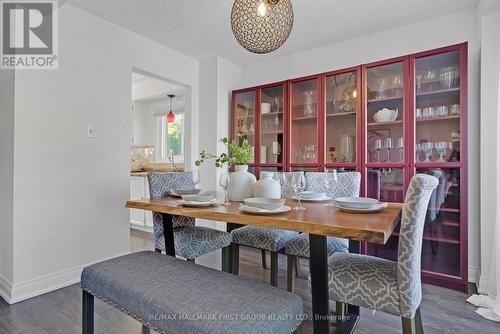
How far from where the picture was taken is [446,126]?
2.28 metres

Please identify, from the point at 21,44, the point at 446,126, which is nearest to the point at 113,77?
the point at 21,44

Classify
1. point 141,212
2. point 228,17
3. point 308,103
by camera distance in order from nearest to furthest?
point 228,17, point 308,103, point 141,212

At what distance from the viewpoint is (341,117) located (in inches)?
110

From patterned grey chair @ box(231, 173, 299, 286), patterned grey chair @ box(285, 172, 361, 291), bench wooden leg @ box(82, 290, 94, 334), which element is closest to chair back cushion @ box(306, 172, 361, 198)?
patterned grey chair @ box(285, 172, 361, 291)

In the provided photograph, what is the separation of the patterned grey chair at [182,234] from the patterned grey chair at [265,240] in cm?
12

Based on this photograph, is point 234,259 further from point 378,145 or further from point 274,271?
point 378,145

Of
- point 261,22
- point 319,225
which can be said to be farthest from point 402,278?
point 261,22

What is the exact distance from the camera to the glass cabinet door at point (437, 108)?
87.5 inches

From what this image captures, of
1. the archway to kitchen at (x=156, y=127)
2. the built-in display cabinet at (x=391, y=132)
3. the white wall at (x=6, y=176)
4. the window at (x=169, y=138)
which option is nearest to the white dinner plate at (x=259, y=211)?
the built-in display cabinet at (x=391, y=132)

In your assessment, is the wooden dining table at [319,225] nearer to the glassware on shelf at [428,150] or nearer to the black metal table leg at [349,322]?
the black metal table leg at [349,322]

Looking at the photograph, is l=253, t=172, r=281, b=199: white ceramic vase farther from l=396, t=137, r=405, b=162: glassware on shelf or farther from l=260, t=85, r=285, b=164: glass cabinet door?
l=260, t=85, r=285, b=164: glass cabinet door

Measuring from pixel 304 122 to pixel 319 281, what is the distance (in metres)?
2.16

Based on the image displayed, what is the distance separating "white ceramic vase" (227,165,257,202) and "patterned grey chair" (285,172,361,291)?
533mm

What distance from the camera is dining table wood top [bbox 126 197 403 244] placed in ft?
3.05
